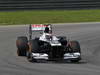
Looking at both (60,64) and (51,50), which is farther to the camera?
(51,50)

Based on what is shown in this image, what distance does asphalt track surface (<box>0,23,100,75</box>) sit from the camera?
11180 mm

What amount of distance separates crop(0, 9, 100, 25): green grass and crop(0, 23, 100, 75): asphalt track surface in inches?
Answer: 83.5

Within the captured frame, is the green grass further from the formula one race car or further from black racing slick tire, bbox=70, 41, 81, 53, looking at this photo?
black racing slick tire, bbox=70, 41, 81, 53

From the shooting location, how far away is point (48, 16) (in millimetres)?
27141

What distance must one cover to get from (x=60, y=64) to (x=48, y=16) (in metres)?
14.6

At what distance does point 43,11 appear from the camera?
94.1 ft

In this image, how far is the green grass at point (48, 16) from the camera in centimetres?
2544
